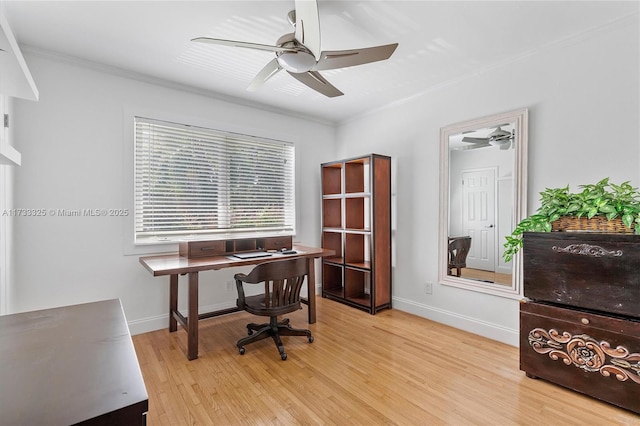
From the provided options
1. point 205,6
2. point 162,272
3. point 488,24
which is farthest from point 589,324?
point 205,6

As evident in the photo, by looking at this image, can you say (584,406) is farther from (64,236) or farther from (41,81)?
(41,81)

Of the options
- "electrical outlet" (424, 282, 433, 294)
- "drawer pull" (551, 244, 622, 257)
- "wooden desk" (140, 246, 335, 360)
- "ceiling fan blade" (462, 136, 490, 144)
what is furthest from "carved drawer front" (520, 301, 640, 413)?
"wooden desk" (140, 246, 335, 360)

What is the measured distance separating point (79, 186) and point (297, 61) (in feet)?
7.53

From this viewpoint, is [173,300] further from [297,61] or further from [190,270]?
[297,61]

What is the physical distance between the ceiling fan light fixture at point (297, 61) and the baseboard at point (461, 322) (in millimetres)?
2809

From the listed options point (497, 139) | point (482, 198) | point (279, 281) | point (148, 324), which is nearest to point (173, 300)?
point (148, 324)

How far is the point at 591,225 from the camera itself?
205cm

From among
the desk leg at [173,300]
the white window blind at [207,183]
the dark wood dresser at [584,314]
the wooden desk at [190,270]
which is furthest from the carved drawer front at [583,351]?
the desk leg at [173,300]

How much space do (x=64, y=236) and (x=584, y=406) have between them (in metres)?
4.08

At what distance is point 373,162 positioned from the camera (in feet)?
11.9

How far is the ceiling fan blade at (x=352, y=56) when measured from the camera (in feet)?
6.46

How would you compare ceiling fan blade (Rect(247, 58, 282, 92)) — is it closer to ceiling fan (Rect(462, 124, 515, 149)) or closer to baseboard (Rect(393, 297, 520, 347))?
ceiling fan (Rect(462, 124, 515, 149))

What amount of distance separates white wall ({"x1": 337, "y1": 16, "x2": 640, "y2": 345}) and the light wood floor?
1.78 feet

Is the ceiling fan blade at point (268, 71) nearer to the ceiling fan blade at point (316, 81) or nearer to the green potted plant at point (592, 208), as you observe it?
the ceiling fan blade at point (316, 81)
